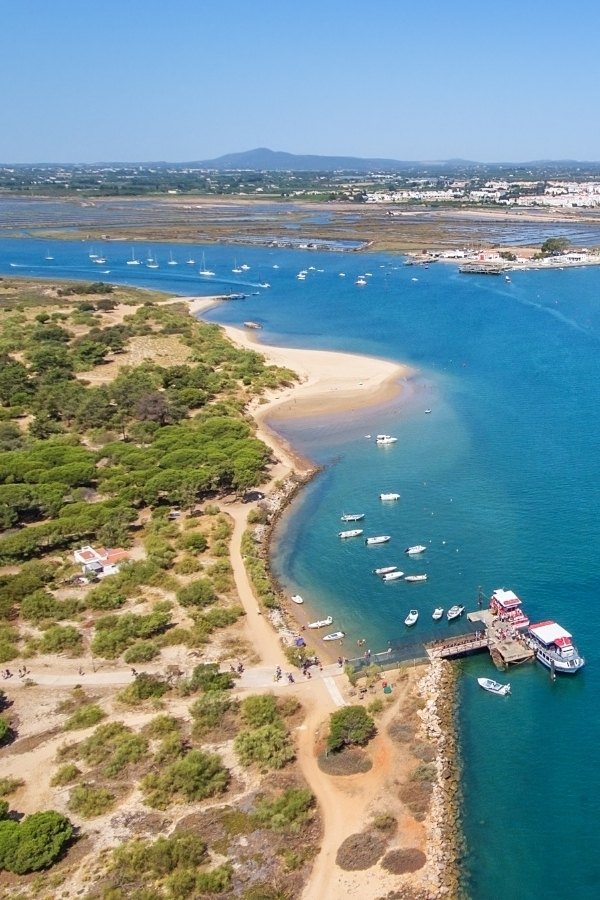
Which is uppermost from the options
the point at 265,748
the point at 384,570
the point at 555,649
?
the point at 555,649

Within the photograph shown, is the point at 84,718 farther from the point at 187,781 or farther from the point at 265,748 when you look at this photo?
the point at 265,748

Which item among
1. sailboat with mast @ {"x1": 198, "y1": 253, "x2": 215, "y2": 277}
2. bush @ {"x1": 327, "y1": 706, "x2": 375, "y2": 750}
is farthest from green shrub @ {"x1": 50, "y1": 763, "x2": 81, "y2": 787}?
sailboat with mast @ {"x1": 198, "y1": 253, "x2": 215, "y2": 277}

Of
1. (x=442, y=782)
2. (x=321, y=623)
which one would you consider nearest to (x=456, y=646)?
(x=321, y=623)

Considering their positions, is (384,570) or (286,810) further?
(384,570)

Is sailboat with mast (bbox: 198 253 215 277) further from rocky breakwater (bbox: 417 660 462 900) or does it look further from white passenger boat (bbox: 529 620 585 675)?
rocky breakwater (bbox: 417 660 462 900)

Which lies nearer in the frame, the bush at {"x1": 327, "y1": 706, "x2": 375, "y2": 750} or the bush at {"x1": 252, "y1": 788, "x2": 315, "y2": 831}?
the bush at {"x1": 252, "y1": 788, "x2": 315, "y2": 831}

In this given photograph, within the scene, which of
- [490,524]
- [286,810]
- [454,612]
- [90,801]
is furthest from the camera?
[490,524]

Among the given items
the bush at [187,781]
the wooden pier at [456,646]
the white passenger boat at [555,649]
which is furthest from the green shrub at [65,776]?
the white passenger boat at [555,649]
